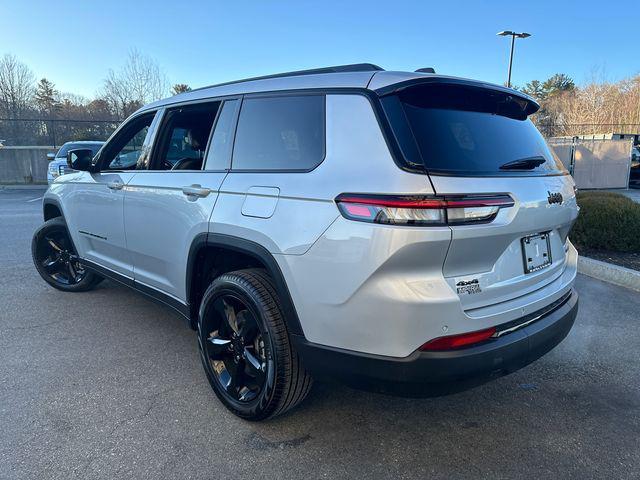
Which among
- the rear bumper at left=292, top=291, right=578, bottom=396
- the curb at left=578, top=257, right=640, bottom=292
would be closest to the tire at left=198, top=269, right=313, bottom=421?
the rear bumper at left=292, top=291, right=578, bottom=396

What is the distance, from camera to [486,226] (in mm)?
1982

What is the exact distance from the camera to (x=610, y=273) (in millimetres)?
5324

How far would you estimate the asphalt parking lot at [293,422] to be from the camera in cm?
225

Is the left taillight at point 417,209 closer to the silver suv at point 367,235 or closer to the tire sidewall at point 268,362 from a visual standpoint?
the silver suv at point 367,235

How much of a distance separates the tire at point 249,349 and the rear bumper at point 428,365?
0.15m

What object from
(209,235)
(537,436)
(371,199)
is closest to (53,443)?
(209,235)

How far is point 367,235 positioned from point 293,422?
4.34 feet

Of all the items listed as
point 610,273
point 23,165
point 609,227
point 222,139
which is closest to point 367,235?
point 222,139

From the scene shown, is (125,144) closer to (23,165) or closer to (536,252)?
(536,252)

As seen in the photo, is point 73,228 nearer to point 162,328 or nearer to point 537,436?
point 162,328

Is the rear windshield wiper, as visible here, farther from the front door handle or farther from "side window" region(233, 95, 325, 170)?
the front door handle

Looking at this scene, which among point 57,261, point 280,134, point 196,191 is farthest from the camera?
point 57,261

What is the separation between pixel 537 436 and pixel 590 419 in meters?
0.42

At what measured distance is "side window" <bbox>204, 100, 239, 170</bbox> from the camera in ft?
9.20
